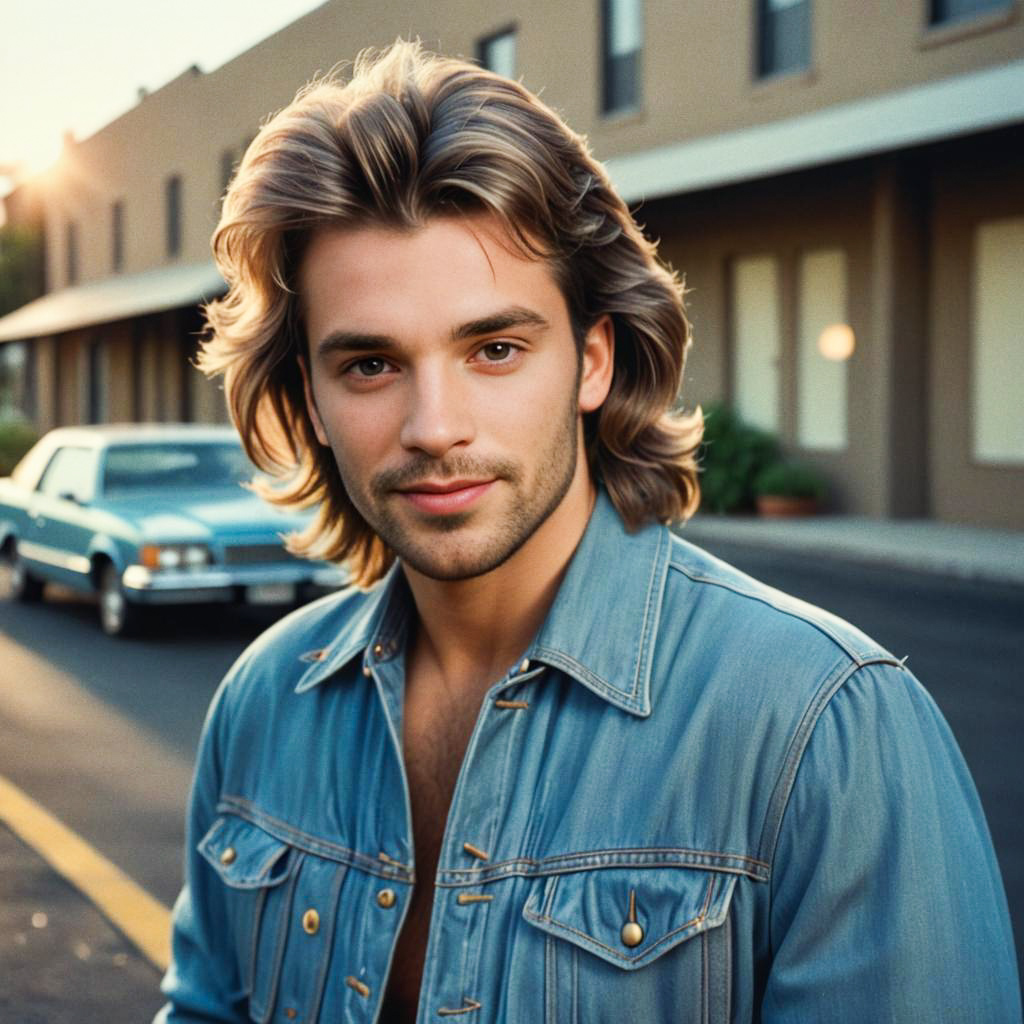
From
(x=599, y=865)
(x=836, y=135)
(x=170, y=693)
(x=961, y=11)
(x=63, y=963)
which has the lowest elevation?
(x=63, y=963)

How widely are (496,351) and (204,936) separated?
41.7 inches

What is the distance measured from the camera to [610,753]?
6.52ft

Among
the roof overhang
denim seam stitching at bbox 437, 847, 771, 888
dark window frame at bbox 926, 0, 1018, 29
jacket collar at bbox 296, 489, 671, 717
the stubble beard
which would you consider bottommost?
denim seam stitching at bbox 437, 847, 771, 888

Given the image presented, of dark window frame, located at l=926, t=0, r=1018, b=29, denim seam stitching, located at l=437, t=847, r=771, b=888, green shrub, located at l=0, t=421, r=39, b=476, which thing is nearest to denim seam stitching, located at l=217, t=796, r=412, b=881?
denim seam stitching, located at l=437, t=847, r=771, b=888

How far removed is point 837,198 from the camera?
731 inches

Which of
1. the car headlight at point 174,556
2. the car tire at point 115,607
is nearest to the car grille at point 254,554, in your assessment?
the car headlight at point 174,556

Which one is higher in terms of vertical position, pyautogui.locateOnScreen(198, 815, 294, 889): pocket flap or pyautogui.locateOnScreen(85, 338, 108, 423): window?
pyautogui.locateOnScreen(85, 338, 108, 423): window

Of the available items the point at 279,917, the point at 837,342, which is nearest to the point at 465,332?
the point at 279,917

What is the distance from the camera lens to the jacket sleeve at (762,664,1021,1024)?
176 centimetres

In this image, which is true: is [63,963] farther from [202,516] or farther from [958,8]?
[958,8]

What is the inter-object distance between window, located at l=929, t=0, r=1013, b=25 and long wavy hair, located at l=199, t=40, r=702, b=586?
14443 millimetres

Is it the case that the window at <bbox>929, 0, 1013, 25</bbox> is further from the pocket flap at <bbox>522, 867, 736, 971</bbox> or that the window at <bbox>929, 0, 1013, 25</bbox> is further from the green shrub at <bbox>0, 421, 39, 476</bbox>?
the green shrub at <bbox>0, 421, 39, 476</bbox>

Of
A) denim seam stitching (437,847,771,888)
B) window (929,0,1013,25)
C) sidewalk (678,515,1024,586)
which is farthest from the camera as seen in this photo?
window (929,0,1013,25)

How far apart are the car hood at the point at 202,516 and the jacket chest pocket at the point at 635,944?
27.8ft
